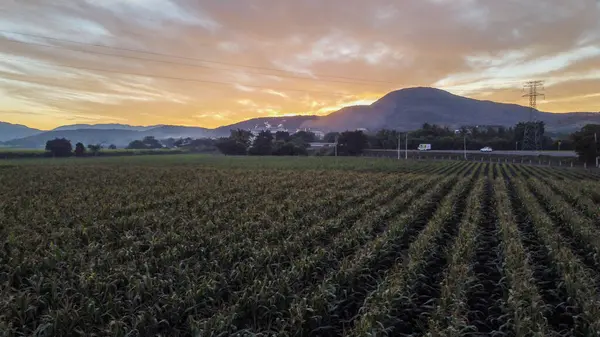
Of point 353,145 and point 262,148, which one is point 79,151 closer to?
point 262,148

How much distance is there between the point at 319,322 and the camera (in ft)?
21.1

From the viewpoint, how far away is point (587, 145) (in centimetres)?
7006

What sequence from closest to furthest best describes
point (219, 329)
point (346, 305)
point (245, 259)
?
point (219, 329), point (346, 305), point (245, 259)

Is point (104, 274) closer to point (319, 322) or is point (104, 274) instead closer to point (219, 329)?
point (219, 329)

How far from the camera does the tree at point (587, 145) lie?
227 ft

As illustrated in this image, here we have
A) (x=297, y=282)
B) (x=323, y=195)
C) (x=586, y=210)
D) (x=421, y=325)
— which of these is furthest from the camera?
(x=323, y=195)

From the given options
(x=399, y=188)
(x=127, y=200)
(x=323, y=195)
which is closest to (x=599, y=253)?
(x=323, y=195)

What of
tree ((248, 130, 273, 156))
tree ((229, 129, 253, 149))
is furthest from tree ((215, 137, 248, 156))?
tree ((248, 130, 273, 156))

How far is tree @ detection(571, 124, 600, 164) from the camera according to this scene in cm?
6906

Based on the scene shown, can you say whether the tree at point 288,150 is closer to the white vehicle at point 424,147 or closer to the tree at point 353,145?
the tree at point 353,145

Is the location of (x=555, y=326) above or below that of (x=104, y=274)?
below

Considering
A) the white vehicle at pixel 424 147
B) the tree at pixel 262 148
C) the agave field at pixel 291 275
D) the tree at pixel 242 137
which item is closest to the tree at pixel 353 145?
the white vehicle at pixel 424 147

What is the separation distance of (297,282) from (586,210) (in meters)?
17.1

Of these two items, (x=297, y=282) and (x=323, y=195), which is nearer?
(x=297, y=282)
